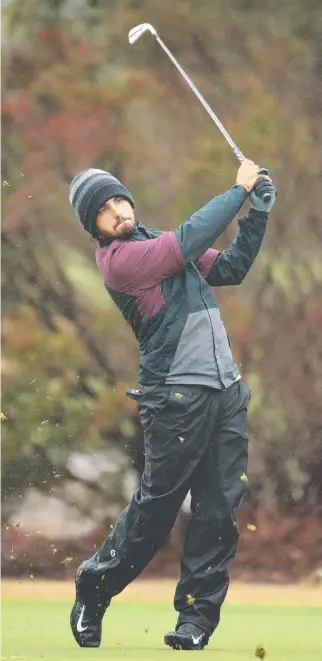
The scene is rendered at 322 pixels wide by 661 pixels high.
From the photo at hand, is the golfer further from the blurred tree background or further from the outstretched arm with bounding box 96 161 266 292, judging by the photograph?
the blurred tree background

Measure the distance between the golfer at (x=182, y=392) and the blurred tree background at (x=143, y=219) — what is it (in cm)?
511

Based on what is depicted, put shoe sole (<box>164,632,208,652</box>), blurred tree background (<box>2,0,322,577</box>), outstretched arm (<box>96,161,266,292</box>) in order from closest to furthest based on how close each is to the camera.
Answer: outstretched arm (<box>96,161,266,292</box>)
shoe sole (<box>164,632,208,652</box>)
blurred tree background (<box>2,0,322,577</box>)

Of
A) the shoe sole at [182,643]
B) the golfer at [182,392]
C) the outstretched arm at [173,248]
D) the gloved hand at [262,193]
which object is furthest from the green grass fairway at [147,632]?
the gloved hand at [262,193]

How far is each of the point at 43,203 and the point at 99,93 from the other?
32.9 inches

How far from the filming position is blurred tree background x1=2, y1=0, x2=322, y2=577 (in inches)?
453

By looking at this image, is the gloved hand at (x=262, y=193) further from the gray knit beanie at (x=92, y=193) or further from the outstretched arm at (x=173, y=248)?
the gray knit beanie at (x=92, y=193)

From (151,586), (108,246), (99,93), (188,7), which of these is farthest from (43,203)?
(108,246)

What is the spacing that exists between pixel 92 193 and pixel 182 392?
810 mm

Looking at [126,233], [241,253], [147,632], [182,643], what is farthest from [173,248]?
[147,632]

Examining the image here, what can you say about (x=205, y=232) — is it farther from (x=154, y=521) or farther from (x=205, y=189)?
(x=205, y=189)

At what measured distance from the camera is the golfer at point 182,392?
609cm

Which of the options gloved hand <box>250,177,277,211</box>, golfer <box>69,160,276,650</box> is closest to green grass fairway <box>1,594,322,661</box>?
golfer <box>69,160,276,650</box>

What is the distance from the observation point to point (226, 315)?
37.1ft

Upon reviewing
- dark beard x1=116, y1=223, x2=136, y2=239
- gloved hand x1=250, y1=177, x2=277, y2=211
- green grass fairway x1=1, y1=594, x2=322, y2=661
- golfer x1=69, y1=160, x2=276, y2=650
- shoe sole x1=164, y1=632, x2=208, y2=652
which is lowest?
green grass fairway x1=1, y1=594, x2=322, y2=661
